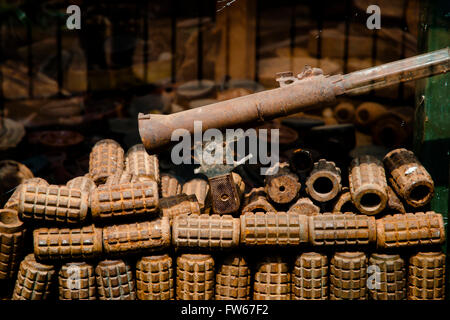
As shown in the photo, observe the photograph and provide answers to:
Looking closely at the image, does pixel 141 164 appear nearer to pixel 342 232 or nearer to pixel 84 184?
pixel 84 184

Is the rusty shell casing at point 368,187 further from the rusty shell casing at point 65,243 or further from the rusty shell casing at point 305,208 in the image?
the rusty shell casing at point 65,243

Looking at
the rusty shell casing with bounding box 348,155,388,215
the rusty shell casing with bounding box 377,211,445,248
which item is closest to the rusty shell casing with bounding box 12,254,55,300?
the rusty shell casing with bounding box 348,155,388,215

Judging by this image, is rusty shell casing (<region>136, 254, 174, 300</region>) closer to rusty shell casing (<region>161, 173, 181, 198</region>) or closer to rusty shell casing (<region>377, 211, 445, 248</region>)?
rusty shell casing (<region>161, 173, 181, 198</region>)

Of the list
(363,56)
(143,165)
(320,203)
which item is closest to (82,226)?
(143,165)

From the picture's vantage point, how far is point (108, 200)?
5242 millimetres

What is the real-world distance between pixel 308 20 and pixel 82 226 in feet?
27.0

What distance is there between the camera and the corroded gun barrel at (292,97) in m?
5.34

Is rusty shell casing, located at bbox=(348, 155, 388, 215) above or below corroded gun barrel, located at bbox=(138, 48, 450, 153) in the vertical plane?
below

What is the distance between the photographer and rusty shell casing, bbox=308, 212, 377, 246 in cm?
531

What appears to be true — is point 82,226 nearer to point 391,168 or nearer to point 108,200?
point 108,200

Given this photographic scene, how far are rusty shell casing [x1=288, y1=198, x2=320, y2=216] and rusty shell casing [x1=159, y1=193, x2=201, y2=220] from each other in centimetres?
87

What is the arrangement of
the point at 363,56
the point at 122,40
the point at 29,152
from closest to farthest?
the point at 29,152 → the point at 363,56 → the point at 122,40

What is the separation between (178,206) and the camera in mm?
5695

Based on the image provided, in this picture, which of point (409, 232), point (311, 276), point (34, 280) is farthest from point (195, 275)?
point (409, 232)
